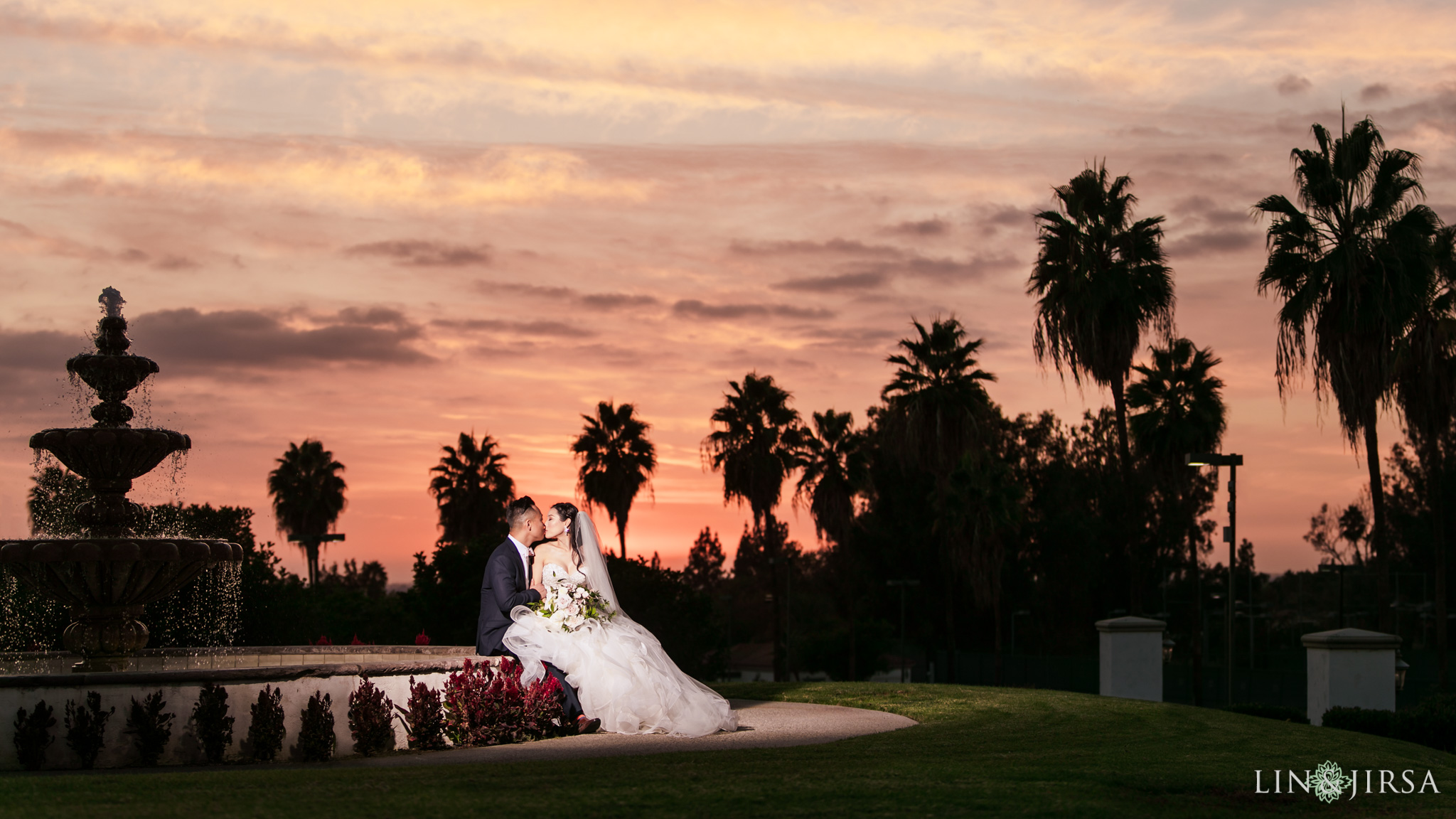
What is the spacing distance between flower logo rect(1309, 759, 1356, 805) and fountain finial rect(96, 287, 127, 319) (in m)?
13.3

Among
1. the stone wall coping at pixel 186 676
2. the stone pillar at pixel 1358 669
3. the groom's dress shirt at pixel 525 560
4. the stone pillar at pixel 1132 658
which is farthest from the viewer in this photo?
the stone pillar at pixel 1132 658

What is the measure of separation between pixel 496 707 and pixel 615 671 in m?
1.25

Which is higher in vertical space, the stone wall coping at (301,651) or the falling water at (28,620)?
the stone wall coping at (301,651)

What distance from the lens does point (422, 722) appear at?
39.3 feet

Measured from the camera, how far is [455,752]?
1168 centimetres

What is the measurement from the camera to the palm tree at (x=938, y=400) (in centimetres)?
4750

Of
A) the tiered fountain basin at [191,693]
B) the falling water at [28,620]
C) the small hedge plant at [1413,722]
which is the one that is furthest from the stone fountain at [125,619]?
the falling water at [28,620]

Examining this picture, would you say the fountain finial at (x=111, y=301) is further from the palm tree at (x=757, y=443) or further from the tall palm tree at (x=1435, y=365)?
the palm tree at (x=757, y=443)

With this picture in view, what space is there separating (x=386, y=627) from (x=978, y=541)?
77.6 ft

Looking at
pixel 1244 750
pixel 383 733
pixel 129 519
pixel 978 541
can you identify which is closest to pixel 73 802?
pixel 383 733

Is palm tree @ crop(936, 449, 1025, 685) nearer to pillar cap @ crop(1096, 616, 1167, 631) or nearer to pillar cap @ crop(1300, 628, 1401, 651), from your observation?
pillar cap @ crop(1096, 616, 1167, 631)

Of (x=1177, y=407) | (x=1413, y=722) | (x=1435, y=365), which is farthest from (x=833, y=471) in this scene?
(x=1413, y=722)

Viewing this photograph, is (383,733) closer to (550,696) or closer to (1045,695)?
(550,696)

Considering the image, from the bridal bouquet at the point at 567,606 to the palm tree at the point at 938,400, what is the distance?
115ft
